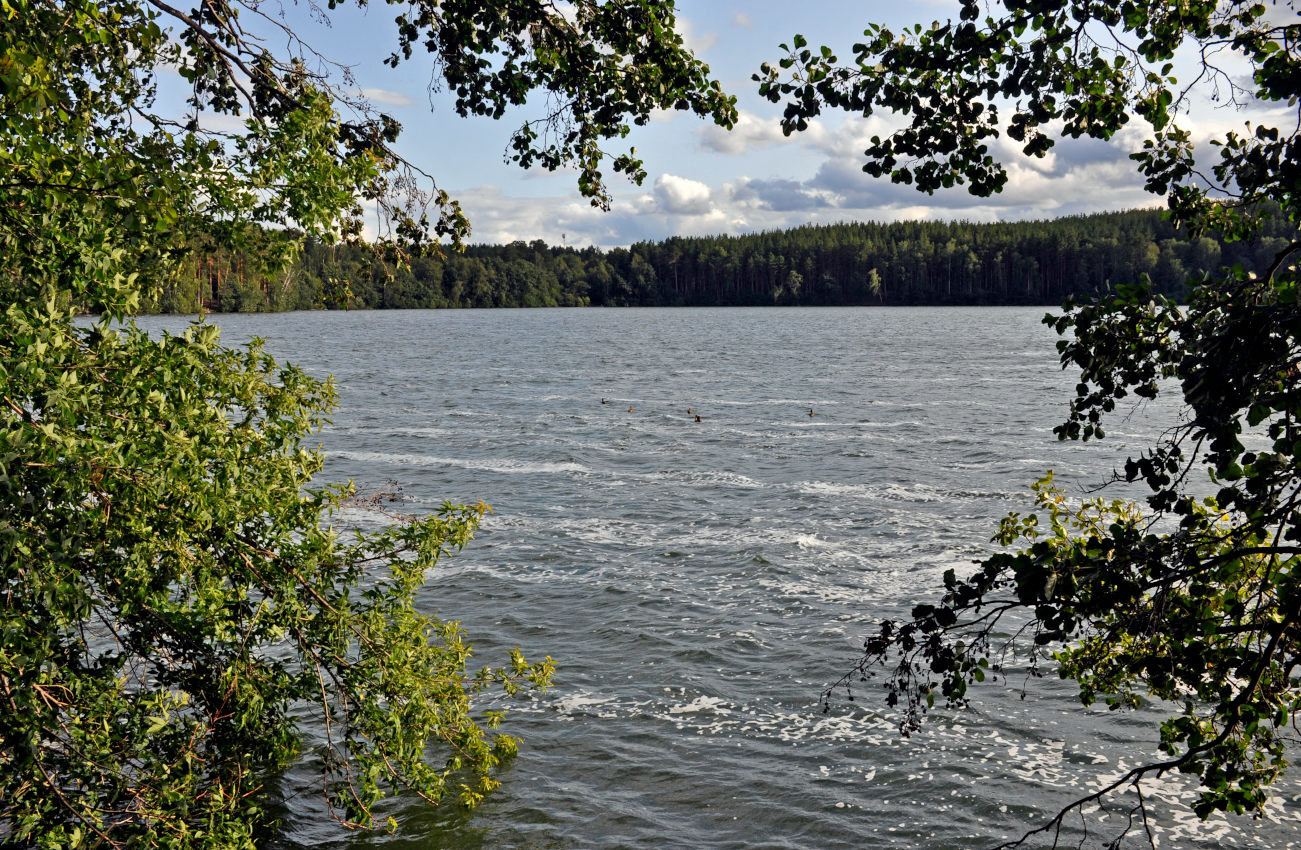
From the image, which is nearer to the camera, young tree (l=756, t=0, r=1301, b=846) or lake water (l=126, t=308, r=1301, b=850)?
young tree (l=756, t=0, r=1301, b=846)

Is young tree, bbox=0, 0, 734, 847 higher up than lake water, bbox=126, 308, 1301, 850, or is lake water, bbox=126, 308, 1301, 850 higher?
young tree, bbox=0, 0, 734, 847

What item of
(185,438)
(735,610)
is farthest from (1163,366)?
(735,610)

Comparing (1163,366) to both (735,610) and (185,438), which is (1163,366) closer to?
(185,438)

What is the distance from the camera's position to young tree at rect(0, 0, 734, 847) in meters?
5.21

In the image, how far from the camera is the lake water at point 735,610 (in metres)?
9.58

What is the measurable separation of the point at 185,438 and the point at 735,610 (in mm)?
10982

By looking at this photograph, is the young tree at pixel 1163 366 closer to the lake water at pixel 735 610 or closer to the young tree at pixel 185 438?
the young tree at pixel 185 438

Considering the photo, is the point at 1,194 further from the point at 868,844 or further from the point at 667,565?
the point at 667,565

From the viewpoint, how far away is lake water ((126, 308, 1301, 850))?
958cm

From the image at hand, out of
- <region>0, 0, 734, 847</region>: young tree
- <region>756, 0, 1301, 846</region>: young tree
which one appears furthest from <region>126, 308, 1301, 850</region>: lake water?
<region>756, 0, 1301, 846</region>: young tree

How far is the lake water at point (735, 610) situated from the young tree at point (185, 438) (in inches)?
75.1

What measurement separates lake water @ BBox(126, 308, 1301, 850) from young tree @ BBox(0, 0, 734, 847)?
1.91 m

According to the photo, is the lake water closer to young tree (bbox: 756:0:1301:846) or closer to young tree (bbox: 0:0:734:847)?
young tree (bbox: 0:0:734:847)

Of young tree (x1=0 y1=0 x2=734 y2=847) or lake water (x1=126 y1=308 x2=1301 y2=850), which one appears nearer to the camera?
young tree (x1=0 y1=0 x2=734 y2=847)
